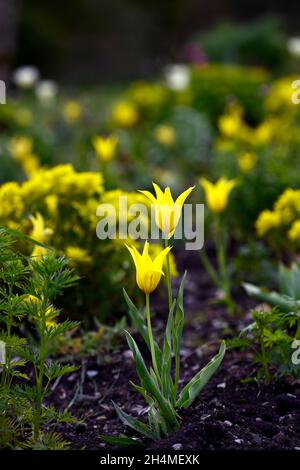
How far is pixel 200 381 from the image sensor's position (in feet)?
7.41

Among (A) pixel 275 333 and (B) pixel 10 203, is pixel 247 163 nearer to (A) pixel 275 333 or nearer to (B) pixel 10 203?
(B) pixel 10 203

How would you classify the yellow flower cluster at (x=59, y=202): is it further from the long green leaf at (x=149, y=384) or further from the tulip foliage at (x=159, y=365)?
the long green leaf at (x=149, y=384)

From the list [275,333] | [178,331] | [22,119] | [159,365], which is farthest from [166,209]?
[22,119]

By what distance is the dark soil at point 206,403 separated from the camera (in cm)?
221

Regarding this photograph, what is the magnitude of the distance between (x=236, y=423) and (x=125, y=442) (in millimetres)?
377

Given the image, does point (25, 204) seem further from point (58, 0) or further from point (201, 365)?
point (58, 0)

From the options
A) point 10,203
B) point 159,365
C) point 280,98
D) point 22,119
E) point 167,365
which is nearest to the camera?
Answer: point 167,365

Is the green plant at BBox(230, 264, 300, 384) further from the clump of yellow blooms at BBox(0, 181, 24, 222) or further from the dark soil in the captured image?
the clump of yellow blooms at BBox(0, 181, 24, 222)

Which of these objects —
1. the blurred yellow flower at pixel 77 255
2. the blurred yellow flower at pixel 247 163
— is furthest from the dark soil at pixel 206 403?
the blurred yellow flower at pixel 247 163

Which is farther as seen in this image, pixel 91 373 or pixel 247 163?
pixel 247 163

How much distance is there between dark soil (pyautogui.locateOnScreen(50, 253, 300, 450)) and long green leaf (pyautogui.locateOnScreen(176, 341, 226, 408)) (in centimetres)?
6

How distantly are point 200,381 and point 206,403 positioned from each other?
28 cm

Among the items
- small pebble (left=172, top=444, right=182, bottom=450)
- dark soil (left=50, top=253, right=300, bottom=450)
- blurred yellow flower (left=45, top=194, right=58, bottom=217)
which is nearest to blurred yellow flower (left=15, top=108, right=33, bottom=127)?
blurred yellow flower (left=45, top=194, right=58, bottom=217)

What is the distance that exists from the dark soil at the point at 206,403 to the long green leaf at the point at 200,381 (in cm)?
6
